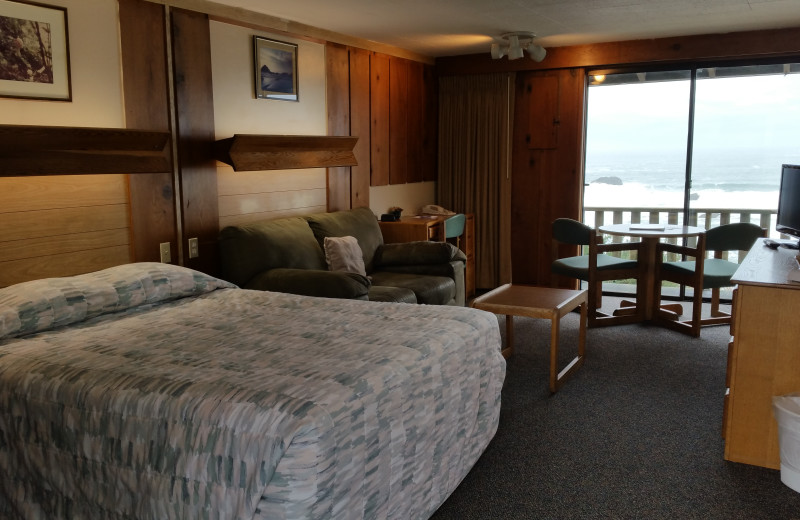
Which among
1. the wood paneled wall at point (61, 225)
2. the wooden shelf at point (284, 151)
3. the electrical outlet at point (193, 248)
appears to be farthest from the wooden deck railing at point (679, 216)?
the wood paneled wall at point (61, 225)

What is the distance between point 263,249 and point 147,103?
1.08 m

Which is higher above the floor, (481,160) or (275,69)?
(275,69)

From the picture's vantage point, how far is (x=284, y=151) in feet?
14.8

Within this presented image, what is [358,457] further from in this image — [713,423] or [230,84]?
[230,84]

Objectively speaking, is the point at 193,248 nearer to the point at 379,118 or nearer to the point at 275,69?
the point at 275,69

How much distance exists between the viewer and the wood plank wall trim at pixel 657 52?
5465 millimetres

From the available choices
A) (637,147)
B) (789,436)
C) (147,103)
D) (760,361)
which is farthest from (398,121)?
(789,436)

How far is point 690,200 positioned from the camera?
20.2 ft

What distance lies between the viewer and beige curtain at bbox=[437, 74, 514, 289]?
21.5 feet

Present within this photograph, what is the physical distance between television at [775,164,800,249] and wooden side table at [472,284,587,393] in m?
1.26

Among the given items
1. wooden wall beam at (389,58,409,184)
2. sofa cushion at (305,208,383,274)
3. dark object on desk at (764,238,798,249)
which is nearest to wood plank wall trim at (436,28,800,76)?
wooden wall beam at (389,58,409,184)

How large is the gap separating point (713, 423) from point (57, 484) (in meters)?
2.96

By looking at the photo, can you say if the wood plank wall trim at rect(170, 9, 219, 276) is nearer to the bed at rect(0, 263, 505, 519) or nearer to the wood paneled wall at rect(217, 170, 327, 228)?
the wood paneled wall at rect(217, 170, 327, 228)

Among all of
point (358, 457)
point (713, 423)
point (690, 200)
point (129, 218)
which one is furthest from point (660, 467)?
point (690, 200)
